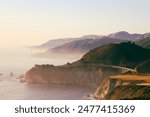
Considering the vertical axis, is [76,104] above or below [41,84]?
above

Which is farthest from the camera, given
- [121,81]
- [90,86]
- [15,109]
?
[90,86]

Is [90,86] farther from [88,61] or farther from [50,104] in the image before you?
[50,104]

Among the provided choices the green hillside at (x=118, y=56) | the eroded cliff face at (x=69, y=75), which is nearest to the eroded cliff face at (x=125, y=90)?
the eroded cliff face at (x=69, y=75)

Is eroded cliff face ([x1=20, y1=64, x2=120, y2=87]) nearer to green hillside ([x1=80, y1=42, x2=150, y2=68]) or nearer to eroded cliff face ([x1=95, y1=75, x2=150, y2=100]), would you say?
green hillside ([x1=80, y1=42, x2=150, y2=68])

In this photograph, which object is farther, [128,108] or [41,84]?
[41,84]

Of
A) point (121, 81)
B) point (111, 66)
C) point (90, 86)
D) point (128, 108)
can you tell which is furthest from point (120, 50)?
point (128, 108)

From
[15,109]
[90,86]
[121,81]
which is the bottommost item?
[90,86]
